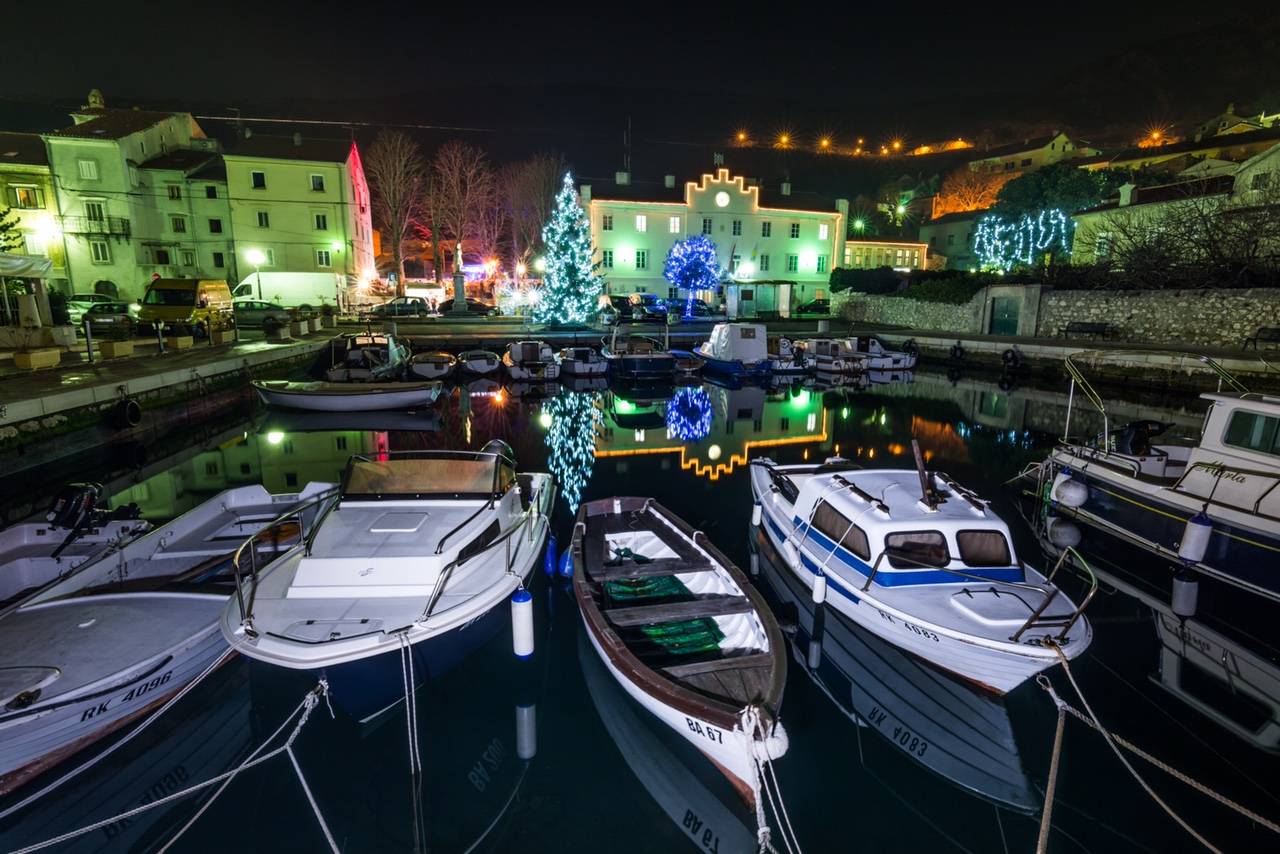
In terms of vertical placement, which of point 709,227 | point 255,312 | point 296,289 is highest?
point 709,227

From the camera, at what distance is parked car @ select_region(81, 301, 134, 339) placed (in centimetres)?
2843

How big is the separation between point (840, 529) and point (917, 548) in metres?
1.04

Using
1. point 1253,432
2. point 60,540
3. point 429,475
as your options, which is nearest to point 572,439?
point 429,475

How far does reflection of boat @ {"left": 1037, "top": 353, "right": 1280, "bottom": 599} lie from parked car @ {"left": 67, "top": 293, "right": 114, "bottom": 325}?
4278 centimetres

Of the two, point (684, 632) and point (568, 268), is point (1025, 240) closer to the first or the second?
point (568, 268)

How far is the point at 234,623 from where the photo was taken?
614 centimetres

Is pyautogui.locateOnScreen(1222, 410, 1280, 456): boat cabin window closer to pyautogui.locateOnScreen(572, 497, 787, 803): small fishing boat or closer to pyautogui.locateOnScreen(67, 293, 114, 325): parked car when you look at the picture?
pyautogui.locateOnScreen(572, 497, 787, 803): small fishing boat

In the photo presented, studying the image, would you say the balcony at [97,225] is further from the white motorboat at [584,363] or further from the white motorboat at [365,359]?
the white motorboat at [584,363]

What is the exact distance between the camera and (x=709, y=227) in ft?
174

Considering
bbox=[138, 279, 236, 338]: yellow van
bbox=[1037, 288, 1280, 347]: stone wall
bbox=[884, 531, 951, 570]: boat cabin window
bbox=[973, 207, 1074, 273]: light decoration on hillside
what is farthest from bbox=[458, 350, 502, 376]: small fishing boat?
bbox=[973, 207, 1074, 273]: light decoration on hillside

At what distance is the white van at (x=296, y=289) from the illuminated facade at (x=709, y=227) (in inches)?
784

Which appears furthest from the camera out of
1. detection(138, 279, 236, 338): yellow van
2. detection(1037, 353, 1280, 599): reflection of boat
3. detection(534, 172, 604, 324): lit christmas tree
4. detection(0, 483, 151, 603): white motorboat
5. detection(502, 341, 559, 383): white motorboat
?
detection(534, 172, 604, 324): lit christmas tree

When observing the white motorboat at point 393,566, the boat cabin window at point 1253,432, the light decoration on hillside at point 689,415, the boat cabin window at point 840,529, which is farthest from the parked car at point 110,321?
the boat cabin window at point 1253,432

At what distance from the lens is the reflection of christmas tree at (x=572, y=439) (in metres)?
15.0
